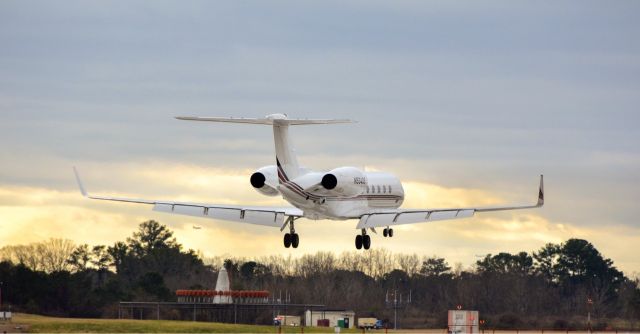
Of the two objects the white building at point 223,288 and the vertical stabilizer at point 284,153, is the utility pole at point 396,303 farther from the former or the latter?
the vertical stabilizer at point 284,153

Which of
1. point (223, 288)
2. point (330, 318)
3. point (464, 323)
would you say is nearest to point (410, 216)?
point (464, 323)

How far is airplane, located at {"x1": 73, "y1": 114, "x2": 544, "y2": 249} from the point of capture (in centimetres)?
9850

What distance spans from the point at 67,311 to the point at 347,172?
5253 centimetres

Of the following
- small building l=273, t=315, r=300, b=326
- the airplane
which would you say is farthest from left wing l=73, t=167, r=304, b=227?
small building l=273, t=315, r=300, b=326

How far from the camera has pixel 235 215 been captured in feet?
337

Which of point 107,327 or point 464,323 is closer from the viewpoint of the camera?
point 107,327

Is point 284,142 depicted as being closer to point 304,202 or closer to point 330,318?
point 304,202

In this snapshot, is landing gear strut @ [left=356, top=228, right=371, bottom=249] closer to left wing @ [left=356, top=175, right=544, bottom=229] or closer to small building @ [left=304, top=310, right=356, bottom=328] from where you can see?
left wing @ [left=356, top=175, right=544, bottom=229]

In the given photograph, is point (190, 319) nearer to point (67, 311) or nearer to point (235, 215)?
point (67, 311)

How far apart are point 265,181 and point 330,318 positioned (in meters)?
46.9

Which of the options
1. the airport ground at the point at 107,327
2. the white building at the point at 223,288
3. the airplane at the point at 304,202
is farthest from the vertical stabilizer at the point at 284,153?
the white building at the point at 223,288

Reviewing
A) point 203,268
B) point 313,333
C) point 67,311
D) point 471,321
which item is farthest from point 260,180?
point 203,268

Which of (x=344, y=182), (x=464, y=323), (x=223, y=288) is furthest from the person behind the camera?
(x=223, y=288)

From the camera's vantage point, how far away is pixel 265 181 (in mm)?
99312
